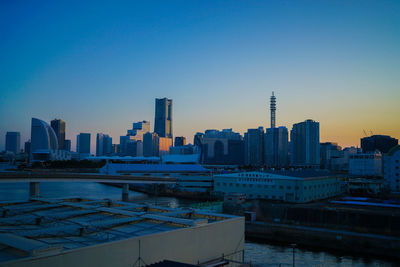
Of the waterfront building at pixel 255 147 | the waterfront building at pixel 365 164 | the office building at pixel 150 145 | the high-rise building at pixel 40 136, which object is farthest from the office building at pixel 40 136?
the waterfront building at pixel 365 164

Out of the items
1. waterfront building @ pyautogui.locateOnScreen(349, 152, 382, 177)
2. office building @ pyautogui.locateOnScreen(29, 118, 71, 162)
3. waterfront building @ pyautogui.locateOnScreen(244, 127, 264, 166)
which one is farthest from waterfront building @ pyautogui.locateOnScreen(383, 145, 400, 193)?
office building @ pyautogui.locateOnScreen(29, 118, 71, 162)

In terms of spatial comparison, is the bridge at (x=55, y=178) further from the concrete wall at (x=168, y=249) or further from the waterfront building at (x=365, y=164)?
the waterfront building at (x=365, y=164)

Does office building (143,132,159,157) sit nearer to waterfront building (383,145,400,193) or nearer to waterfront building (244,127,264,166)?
waterfront building (244,127,264,166)

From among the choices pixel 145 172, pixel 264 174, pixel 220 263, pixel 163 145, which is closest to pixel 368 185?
pixel 264 174

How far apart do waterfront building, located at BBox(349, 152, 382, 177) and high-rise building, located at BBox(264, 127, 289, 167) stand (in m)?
18.8

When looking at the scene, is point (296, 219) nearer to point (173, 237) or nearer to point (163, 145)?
point (173, 237)

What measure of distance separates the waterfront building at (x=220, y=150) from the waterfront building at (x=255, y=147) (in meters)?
2.56

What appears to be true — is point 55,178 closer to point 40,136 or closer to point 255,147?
point 255,147

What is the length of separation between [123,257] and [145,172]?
→ 24.3 metres

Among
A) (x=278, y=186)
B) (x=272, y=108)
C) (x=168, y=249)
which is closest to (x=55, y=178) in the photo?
(x=278, y=186)

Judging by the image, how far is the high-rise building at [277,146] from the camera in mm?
49781

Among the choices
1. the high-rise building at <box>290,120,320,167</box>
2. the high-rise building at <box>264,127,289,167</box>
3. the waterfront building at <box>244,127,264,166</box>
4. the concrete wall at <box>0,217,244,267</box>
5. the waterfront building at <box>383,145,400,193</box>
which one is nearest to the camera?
the concrete wall at <box>0,217,244,267</box>

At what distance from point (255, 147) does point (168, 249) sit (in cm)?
4903

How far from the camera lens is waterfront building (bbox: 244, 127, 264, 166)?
5178 centimetres
